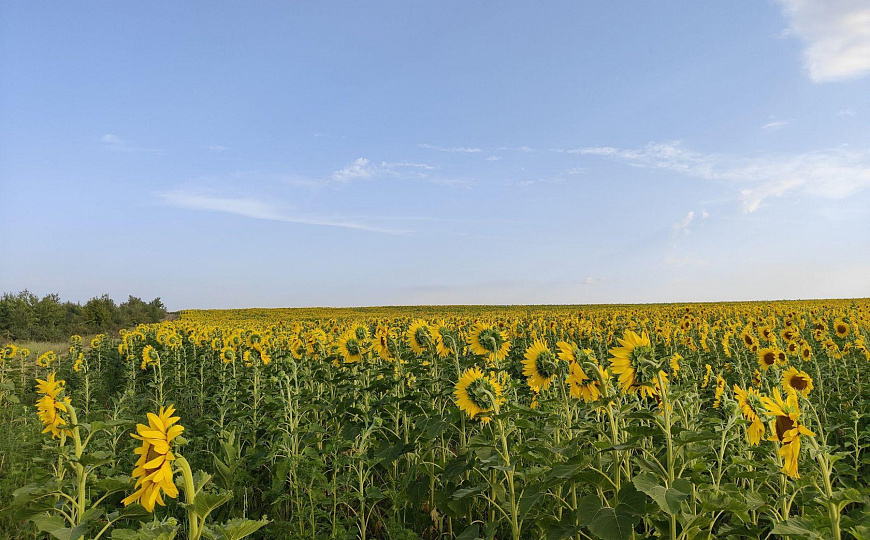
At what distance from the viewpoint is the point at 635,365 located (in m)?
2.88

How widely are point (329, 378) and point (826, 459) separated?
16.9 ft

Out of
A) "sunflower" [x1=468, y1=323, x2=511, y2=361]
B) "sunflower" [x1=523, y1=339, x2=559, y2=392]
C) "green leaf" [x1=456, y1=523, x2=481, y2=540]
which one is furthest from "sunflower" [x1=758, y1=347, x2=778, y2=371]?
"green leaf" [x1=456, y1=523, x2=481, y2=540]

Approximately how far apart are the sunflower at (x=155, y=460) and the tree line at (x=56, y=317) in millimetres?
28393

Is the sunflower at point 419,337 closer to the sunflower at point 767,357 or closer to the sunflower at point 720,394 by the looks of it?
the sunflower at point 720,394

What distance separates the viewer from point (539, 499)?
2824 mm

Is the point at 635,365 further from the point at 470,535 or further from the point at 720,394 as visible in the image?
the point at 720,394

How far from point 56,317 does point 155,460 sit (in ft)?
104

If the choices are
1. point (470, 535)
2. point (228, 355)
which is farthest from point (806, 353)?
point (228, 355)

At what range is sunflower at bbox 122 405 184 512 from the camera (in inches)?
77.9

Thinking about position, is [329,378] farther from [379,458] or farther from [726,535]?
[726,535]

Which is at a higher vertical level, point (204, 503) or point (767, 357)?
point (204, 503)

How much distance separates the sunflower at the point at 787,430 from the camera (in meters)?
2.72

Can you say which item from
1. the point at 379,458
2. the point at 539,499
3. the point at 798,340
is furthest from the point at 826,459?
the point at 798,340

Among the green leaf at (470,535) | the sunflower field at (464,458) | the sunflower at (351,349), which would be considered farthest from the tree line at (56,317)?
the green leaf at (470,535)
